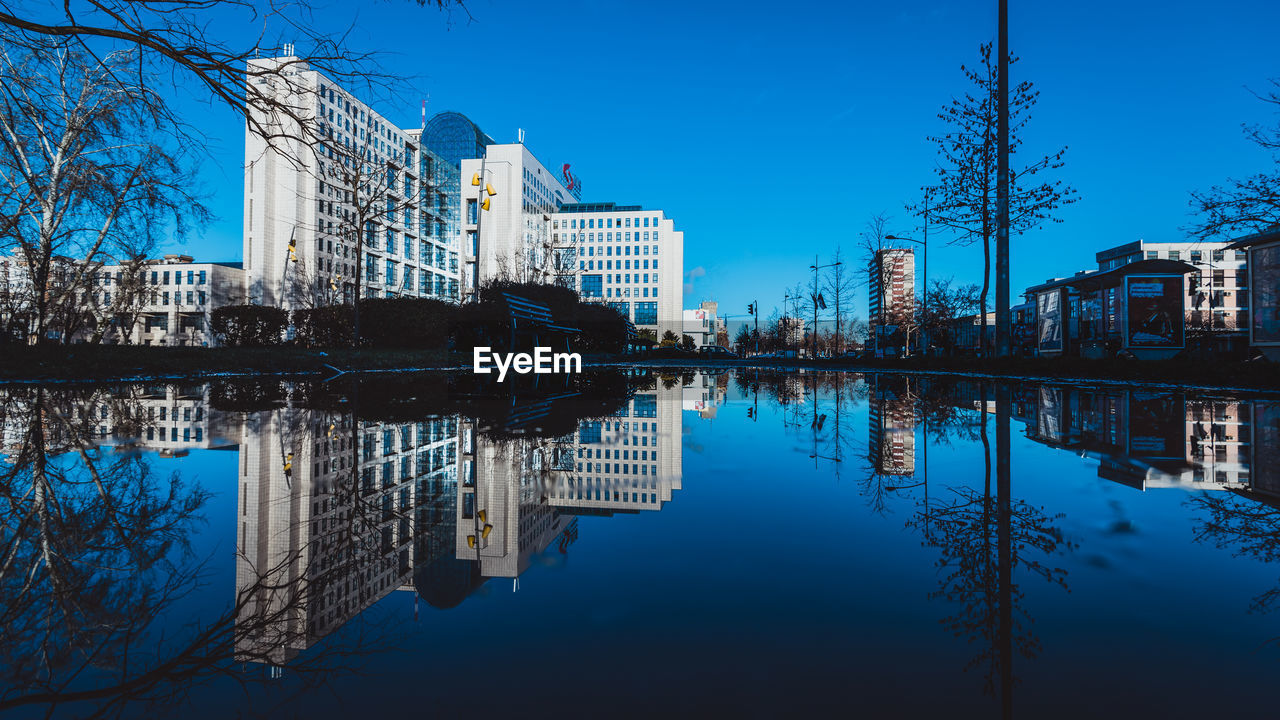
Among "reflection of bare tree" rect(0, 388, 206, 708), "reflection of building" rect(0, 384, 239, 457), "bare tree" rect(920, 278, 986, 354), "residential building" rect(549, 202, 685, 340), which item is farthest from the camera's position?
"residential building" rect(549, 202, 685, 340)

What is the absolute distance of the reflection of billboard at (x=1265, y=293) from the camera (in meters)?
17.2

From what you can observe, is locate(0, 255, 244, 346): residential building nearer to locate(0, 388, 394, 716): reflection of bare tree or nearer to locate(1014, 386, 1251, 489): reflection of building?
locate(0, 388, 394, 716): reflection of bare tree

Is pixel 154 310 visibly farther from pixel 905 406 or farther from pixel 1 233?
pixel 905 406

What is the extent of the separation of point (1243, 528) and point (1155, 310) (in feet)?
71.4

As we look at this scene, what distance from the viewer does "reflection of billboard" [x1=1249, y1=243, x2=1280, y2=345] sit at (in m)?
17.2

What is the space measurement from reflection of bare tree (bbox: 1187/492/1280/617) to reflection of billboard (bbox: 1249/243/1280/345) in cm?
1908

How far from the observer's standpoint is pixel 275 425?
20.9 feet

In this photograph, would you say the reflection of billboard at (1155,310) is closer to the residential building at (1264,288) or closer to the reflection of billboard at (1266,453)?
the residential building at (1264,288)

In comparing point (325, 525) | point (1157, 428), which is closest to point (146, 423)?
point (325, 525)

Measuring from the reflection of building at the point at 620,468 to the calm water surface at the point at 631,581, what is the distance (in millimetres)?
44

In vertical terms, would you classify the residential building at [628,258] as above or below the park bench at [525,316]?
above

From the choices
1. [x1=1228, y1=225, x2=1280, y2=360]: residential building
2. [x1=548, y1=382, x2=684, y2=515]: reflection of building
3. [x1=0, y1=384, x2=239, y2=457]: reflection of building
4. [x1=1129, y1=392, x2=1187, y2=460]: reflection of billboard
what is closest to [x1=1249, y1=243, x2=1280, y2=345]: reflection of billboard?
[x1=1228, y1=225, x2=1280, y2=360]: residential building

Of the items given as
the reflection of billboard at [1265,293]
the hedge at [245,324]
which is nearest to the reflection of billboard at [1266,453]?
the reflection of billboard at [1265,293]

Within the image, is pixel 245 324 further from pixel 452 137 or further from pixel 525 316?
pixel 452 137
